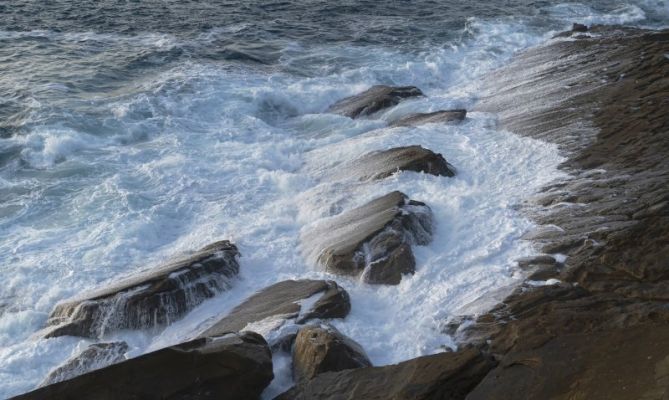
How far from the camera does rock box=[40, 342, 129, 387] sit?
812 cm

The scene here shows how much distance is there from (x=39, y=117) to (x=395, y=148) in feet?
29.3

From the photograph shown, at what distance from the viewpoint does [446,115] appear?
52.3 feet

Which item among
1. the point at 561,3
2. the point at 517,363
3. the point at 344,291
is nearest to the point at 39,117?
the point at 344,291

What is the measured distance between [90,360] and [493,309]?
4.77 meters

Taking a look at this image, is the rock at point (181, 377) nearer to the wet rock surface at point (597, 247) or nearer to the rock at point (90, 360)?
the rock at point (90, 360)

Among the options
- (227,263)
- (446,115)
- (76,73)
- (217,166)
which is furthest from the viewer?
(76,73)

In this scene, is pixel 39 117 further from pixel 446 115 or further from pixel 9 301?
pixel 446 115

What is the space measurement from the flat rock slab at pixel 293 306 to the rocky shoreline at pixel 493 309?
0.09 feet

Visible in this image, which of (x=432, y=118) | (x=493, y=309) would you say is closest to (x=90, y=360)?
(x=493, y=309)

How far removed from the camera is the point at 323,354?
7359 mm

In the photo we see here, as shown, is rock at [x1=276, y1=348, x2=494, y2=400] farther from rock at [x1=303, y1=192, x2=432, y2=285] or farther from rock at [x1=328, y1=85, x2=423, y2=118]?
rock at [x1=328, y1=85, x2=423, y2=118]

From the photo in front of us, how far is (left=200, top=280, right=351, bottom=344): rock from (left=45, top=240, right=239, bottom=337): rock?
2.06ft

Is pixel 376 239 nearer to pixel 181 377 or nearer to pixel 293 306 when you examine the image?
pixel 293 306

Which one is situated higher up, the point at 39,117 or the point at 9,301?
the point at 39,117
